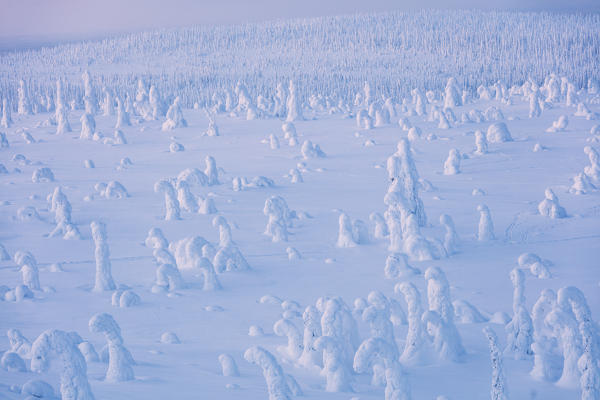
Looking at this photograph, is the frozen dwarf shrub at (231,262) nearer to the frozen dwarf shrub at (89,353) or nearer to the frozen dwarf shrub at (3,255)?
the frozen dwarf shrub at (3,255)

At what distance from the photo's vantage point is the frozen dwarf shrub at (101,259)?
736 centimetres

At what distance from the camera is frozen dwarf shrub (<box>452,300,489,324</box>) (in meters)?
6.45

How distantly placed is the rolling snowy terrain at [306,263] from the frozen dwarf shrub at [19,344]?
0.03 metres

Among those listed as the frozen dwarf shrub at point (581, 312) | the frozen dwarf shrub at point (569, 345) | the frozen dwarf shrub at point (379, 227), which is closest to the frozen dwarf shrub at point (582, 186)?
the frozen dwarf shrub at point (379, 227)

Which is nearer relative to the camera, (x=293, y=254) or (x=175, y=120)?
(x=293, y=254)

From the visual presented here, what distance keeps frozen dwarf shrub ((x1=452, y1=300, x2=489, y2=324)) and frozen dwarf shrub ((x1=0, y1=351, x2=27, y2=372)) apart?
152 inches

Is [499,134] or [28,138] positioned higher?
[28,138]

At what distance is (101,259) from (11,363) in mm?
2809

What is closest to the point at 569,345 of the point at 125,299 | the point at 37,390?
the point at 37,390

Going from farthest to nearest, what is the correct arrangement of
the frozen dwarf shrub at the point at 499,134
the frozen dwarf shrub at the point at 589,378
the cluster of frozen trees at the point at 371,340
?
the frozen dwarf shrub at the point at 499,134, the cluster of frozen trees at the point at 371,340, the frozen dwarf shrub at the point at 589,378

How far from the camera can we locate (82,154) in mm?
19234

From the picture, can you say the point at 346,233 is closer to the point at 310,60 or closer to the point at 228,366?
the point at 228,366

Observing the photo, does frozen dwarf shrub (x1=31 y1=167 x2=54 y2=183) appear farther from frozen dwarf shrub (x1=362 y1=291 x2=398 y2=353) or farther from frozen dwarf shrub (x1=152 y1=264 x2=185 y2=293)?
frozen dwarf shrub (x1=362 y1=291 x2=398 y2=353)

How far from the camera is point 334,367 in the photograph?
15.7 ft
